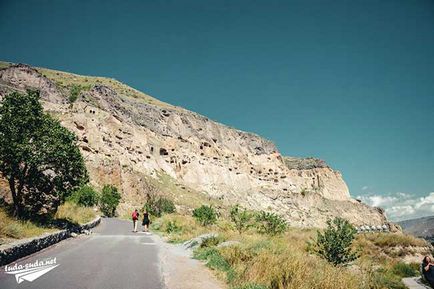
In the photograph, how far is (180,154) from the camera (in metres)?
100

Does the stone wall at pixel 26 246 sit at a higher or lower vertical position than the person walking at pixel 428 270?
lower

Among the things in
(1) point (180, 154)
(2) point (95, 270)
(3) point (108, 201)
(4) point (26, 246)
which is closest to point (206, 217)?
(4) point (26, 246)

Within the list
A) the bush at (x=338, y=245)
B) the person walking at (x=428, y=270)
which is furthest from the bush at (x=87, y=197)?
the person walking at (x=428, y=270)

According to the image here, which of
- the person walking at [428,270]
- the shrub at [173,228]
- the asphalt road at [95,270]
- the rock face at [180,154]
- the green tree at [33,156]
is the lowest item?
the asphalt road at [95,270]

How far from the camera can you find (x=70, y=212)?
25625 millimetres

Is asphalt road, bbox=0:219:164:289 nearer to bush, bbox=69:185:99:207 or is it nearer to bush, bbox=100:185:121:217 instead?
bush, bbox=69:185:99:207

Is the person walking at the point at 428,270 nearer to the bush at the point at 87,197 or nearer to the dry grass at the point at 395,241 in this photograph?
the dry grass at the point at 395,241

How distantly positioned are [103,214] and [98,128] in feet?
89.9

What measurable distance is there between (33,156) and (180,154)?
82.6m

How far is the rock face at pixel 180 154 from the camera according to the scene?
71.3m

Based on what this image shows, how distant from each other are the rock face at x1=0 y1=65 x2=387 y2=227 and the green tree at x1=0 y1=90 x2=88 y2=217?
44.2 metres

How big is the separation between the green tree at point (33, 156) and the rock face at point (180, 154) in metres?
44.2

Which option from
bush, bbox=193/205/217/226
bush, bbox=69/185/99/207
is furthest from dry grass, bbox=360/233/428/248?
bush, bbox=69/185/99/207

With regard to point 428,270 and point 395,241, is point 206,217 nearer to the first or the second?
point 395,241
